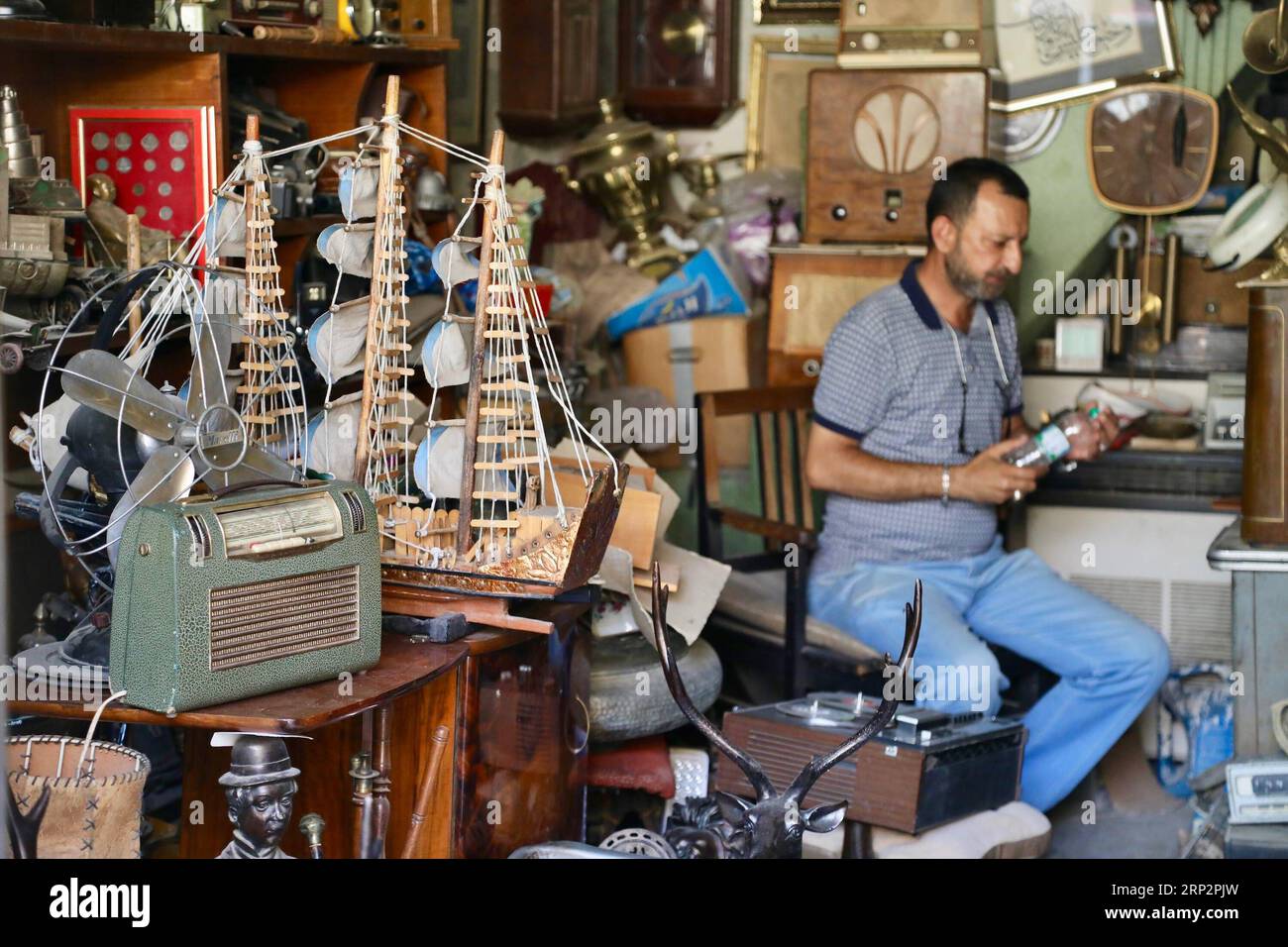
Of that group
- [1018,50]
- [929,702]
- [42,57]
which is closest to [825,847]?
[929,702]

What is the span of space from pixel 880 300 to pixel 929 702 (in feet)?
3.65

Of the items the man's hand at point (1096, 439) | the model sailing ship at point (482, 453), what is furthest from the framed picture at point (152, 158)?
the man's hand at point (1096, 439)

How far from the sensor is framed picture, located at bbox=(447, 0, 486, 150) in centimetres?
564

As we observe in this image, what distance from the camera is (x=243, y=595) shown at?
9.04 ft

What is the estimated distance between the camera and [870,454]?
14.9 ft

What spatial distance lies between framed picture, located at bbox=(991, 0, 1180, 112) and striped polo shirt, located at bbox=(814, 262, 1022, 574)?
1.53 metres

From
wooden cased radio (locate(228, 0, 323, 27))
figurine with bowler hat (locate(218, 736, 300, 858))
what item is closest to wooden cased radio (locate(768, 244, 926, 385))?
wooden cased radio (locate(228, 0, 323, 27))

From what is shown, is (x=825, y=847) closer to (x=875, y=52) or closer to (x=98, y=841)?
(x=98, y=841)

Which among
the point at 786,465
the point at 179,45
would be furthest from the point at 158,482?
the point at 786,465

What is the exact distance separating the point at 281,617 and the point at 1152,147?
393cm

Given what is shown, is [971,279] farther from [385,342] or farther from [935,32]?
[385,342]

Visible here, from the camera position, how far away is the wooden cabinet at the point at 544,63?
571 centimetres

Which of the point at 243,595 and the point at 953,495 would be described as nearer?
the point at 243,595

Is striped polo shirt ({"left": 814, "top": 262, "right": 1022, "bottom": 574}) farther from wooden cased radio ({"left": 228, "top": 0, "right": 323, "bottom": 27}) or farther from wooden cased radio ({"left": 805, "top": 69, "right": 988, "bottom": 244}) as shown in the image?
wooden cased radio ({"left": 228, "top": 0, "right": 323, "bottom": 27})
